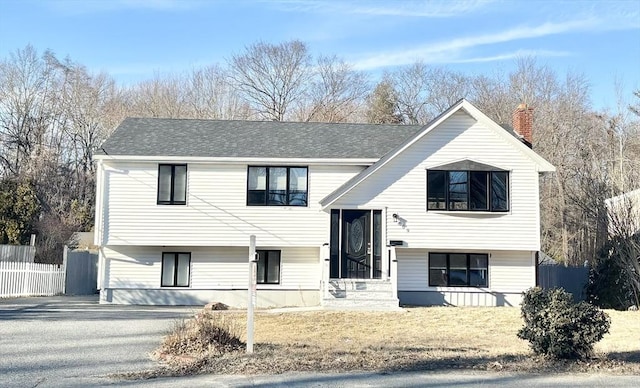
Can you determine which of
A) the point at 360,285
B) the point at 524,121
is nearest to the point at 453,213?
the point at 360,285

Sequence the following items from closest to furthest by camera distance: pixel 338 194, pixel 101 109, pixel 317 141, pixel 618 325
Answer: pixel 618 325 < pixel 338 194 < pixel 317 141 < pixel 101 109

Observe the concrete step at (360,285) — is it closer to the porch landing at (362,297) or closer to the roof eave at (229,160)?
the porch landing at (362,297)

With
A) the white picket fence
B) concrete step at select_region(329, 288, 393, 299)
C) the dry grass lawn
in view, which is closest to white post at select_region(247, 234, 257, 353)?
the dry grass lawn

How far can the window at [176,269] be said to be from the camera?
78.6 ft

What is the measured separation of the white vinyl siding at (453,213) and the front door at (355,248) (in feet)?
→ 1.89

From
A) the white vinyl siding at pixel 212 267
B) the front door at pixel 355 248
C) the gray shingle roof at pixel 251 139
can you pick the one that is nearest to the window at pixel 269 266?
the white vinyl siding at pixel 212 267

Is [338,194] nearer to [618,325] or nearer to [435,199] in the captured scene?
[435,199]

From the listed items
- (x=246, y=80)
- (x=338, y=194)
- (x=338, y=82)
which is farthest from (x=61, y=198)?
(x=338, y=194)

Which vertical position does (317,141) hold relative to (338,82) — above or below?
below

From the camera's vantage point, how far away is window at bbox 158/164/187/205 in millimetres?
→ 23625

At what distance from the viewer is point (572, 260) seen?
33094 mm

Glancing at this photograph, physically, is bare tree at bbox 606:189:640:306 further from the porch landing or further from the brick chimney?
the porch landing

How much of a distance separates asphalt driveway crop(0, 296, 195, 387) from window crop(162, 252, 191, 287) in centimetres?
305

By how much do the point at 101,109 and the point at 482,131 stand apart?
34153mm
